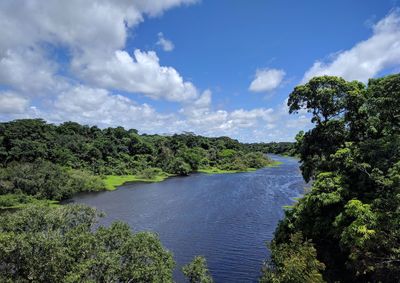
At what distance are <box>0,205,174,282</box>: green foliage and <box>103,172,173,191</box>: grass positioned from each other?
221ft

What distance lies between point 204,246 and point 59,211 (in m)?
Result: 22.1

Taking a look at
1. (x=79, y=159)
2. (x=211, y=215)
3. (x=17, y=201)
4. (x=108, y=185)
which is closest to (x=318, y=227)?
(x=211, y=215)

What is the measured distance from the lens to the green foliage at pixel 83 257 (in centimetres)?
1972

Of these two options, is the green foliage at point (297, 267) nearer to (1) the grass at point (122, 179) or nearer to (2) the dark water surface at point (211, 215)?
A: (2) the dark water surface at point (211, 215)

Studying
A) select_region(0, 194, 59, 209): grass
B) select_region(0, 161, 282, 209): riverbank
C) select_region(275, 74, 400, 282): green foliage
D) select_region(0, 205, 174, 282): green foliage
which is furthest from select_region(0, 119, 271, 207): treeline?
select_region(275, 74, 400, 282): green foliage

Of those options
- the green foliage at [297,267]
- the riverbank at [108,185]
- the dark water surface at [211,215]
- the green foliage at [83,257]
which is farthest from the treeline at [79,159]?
the green foliage at [297,267]

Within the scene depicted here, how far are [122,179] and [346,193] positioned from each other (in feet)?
284

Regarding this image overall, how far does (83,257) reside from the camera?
21156 mm

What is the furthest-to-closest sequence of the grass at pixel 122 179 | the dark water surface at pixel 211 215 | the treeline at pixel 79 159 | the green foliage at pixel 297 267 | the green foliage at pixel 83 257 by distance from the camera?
the grass at pixel 122 179 → the treeline at pixel 79 159 → the dark water surface at pixel 211 215 → the green foliage at pixel 297 267 → the green foliage at pixel 83 257

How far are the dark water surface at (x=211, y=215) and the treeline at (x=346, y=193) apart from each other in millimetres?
9420

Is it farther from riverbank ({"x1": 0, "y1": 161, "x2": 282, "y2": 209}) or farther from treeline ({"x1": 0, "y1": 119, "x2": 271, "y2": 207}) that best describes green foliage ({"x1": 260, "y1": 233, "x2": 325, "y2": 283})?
treeline ({"x1": 0, "y1": 119, "x2": 271, "y2": 207})

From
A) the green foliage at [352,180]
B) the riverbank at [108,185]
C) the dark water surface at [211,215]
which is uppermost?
the green foliage at [352,180]

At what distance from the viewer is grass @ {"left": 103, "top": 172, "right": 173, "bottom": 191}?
93.3 m

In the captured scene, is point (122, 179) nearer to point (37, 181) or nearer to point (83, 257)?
point (37, 181)
